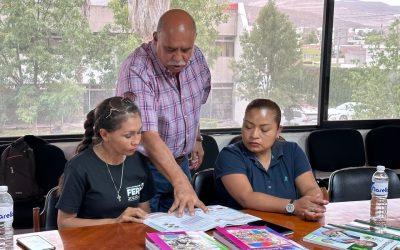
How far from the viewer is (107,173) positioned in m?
2.32

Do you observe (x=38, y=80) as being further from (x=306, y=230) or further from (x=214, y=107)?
(x=306, y=230)

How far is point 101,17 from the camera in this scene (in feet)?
14.1

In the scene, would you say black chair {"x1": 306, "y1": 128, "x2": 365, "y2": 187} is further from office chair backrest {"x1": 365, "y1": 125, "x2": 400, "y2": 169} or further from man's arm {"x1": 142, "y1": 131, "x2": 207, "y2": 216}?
man's arm {"x1": 142, "y1": 131, "x2": 207, "y2": 216}

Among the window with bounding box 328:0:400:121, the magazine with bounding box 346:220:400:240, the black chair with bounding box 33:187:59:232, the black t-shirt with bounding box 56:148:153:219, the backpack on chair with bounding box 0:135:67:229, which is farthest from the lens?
the window with bounding box 328:0:400:121

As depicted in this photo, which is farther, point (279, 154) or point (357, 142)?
point (357, 142)

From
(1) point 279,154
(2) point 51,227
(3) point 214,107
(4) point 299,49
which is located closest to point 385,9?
(4) point 299,49

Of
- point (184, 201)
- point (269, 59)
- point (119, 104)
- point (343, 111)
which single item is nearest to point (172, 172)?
point (184, 201)

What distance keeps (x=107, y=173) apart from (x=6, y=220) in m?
0.62

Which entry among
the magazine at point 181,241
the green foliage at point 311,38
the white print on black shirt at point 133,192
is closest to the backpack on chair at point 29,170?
the white print on black shirt at point 133,192

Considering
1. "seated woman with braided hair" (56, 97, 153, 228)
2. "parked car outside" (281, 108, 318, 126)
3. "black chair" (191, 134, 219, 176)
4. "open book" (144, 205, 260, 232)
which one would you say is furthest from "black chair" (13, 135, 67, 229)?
"parked car outside" (281, 108, 318, 126)

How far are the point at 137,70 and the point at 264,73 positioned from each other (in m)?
2.54

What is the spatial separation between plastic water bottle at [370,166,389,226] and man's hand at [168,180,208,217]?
Result: 723 millimetres

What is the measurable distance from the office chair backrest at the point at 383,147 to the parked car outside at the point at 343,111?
0.28 meters

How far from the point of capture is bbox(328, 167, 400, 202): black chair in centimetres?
290
